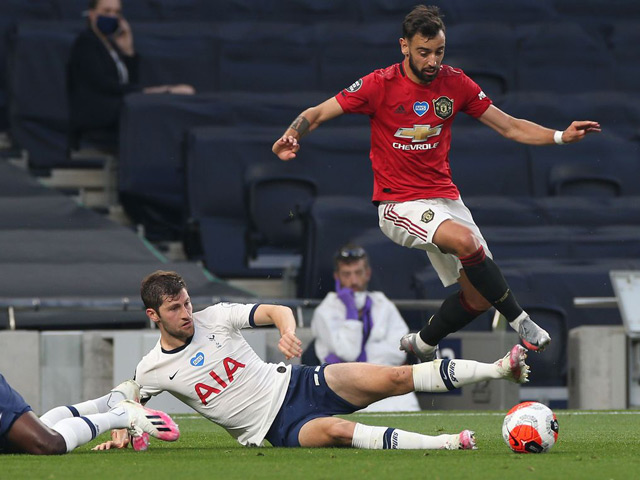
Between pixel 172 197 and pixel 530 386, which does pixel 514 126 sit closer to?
pixel 530 386

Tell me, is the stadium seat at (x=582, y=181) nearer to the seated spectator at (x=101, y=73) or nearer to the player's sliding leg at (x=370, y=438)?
the seated spectator at (x=101, y=73)

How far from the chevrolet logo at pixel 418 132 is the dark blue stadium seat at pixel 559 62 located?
7.97m

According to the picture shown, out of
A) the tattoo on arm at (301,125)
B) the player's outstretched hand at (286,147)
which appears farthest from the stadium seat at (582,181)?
the player's outstretched hand at (286,147)

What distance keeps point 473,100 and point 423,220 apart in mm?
785

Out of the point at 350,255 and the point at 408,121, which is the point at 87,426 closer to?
the point at 408,121

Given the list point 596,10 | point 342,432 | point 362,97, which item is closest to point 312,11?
point 596,10

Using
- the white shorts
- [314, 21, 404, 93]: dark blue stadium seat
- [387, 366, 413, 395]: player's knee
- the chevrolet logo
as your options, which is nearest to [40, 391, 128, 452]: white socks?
[387, 366, 413, 395]: player's knee

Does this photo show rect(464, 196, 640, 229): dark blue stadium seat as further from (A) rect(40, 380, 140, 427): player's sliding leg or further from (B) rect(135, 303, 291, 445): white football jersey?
(A) rect(40, 380, 140, 427): player's sliding leg

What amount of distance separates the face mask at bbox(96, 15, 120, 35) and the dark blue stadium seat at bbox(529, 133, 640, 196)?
13.6ft

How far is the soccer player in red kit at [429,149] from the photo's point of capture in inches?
306

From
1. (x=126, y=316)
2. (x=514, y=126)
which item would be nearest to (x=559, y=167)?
(x=126, y=316)

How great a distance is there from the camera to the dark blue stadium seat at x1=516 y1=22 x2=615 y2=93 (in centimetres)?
1584

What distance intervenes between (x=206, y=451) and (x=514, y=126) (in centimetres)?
248

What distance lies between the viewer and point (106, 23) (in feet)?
46.7
